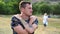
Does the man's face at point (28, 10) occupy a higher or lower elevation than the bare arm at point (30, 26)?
higher

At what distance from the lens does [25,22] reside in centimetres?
301

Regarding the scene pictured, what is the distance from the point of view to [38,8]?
44406mm

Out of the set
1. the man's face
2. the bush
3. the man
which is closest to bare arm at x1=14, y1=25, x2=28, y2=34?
the man

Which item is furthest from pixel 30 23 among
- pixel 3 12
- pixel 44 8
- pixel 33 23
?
pixel 3 12

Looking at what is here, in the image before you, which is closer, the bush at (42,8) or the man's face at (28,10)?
the man's face at (28,10)

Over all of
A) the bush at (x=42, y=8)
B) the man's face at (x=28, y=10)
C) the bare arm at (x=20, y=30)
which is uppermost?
the man's face at (x=28, y=10)

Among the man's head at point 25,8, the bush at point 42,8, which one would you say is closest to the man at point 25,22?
the man's head at point 25,8

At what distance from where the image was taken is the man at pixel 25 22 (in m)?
2.99

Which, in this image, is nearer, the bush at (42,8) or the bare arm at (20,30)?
the bare arm at (20,30)

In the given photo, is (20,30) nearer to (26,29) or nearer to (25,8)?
(26,29)

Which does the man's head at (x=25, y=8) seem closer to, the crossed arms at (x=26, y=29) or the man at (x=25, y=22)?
the man at (x=25, y=22)

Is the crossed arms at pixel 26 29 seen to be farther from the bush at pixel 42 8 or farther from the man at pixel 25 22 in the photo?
the bush at pixel 42 8

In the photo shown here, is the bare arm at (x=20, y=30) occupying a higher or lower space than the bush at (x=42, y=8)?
higher

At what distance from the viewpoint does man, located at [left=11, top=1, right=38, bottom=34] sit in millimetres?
2992
